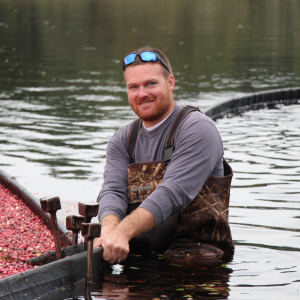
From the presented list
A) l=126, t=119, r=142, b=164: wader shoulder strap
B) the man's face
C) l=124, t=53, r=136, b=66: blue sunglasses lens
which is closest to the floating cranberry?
l=126, t=119, r=142, b=164: wader shoulder strap

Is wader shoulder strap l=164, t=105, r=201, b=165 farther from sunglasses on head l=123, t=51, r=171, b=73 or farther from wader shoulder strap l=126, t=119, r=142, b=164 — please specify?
sunglasses on head l=123, t=51, r=171, b=73

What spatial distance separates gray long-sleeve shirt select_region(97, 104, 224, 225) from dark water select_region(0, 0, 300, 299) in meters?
0.51

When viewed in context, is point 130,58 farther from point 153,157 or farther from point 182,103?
point 182,103

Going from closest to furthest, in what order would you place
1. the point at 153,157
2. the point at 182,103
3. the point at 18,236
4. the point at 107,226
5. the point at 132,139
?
1. the point at 107,226
2. the point at 153,157
3. the point at 132,139
4. the point at 18,236
5. the point at 182,103

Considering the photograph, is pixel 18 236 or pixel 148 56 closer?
pixel 148 56

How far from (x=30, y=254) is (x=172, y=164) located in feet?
4.67

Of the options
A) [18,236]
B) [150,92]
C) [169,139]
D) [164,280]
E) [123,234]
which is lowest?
[164,280]

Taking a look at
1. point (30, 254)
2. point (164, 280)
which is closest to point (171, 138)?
point (164, 280)

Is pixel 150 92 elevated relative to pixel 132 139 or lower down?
elevated

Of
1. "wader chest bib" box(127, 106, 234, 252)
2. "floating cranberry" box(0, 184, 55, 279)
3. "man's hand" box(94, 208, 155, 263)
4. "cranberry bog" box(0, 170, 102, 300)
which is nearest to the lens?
"cranberry bog" box(0, 170, 102, 300)

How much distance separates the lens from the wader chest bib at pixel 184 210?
4.17 m

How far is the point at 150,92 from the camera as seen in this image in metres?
4.23

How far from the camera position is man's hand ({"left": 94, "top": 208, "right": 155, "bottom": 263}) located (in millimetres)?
3801

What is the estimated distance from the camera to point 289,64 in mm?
20391
